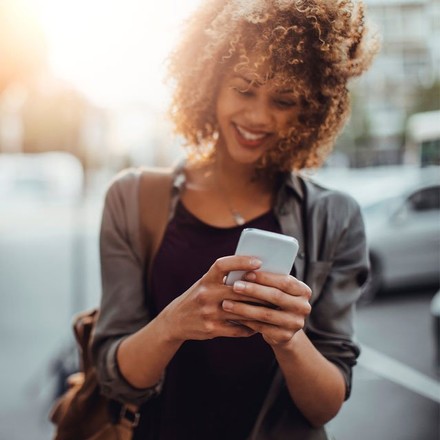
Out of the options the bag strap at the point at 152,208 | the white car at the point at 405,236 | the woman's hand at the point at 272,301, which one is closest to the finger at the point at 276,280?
the woman's hand at the point at 272,301

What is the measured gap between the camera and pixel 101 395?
157cm

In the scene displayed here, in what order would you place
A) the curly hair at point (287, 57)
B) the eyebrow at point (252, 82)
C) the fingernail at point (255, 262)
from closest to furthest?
the fingernail at point (255, 262) < the curly hair at point (287, 57) < the eyebrow at point (252, 82)

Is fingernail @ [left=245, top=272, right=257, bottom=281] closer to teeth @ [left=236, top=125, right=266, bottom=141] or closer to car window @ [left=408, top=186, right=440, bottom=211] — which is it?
teeth @ [left=236, top=125, right=266, bottom=141]

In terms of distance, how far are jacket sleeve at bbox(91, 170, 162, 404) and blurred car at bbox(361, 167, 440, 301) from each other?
614 cm

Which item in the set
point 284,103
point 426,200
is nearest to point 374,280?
point 426,200

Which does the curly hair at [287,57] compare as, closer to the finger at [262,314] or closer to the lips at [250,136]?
the lips at [250,136]

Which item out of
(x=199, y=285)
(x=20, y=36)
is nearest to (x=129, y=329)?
(x=199, y=285)

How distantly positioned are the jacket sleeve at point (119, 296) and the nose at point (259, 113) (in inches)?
14.1

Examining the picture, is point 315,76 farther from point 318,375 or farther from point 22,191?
point 22,191

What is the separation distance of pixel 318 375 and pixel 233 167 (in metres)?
0.61

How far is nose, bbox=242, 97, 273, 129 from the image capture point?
1.39 metres

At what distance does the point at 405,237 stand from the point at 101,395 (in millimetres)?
6400

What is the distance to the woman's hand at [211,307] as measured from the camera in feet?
3.43

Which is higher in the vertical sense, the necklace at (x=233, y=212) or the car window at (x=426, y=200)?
the necklace at (x=233, y=212)
